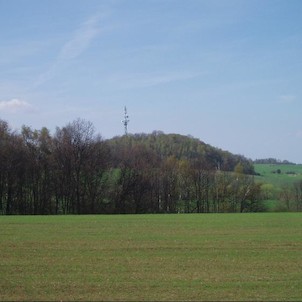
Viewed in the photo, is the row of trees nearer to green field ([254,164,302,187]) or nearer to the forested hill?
the forested hill

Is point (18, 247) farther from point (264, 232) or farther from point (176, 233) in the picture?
point (264, 232)

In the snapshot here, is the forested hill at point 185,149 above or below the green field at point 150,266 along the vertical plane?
above

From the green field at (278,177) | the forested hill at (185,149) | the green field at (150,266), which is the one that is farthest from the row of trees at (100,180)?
the green field at (150,266)

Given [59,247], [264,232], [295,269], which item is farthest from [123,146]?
[295,269]

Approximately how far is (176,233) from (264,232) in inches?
251

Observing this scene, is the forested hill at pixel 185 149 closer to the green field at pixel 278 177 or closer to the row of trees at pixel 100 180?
the green field at pixel 278 177

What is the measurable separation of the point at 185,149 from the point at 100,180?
39.2 meters

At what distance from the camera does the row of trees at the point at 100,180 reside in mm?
77000

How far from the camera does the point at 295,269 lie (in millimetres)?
17922

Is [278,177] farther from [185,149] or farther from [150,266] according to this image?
[150,266]

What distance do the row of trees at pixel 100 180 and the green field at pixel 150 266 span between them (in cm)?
4808

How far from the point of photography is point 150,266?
1848cm

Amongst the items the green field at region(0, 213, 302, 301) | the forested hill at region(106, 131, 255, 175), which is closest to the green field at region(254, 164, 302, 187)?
the forested hill at region(106, 131, 255, 175)

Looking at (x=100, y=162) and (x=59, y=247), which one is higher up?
(x=100, y=162)
